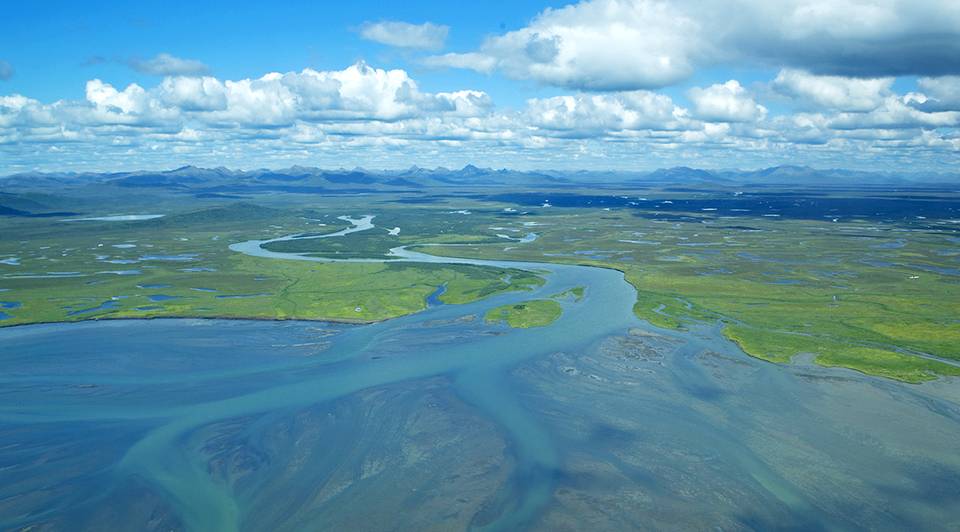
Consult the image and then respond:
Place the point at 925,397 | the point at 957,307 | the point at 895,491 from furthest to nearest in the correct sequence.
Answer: the point at 957,307, the point at 925,397, the point at 895,491

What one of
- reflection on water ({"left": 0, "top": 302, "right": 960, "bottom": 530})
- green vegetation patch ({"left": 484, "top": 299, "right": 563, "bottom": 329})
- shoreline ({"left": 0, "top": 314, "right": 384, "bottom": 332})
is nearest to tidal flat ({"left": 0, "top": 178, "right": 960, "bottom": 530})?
reflection on water ({"left": 0, "top": 302, "right": 960, "bottom": 530})

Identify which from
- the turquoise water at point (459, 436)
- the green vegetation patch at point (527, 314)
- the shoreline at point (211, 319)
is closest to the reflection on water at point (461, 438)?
the turquoise water at point (459, 436)

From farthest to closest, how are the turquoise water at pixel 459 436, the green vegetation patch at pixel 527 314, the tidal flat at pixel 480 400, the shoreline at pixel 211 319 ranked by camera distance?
the shoreline at pixel 211 319 < the green vegetation patch at pixel 527 314 < the tidal flat at pixel 480 400 < the turquoise water at pixel 459 436

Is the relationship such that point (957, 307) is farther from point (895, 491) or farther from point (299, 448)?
point (299, 448)

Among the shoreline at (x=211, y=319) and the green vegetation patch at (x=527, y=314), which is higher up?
the green vegetation patch at (x=527, y=314)

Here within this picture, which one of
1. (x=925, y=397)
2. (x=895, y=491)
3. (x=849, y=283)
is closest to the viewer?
(x=895, y=491)

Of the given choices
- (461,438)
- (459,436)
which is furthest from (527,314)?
(461,438)

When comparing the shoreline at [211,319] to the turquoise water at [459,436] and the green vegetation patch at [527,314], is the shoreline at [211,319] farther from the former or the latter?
the green vegetation patch at [527,314]

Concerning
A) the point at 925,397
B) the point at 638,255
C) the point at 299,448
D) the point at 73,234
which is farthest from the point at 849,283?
the point at 73,234
